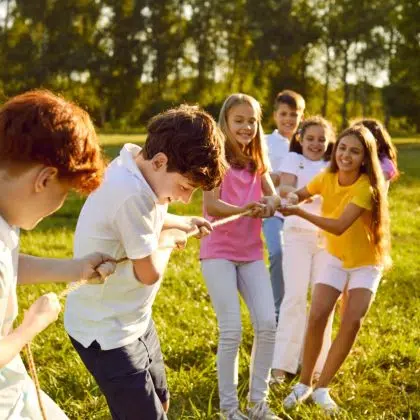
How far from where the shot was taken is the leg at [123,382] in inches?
119

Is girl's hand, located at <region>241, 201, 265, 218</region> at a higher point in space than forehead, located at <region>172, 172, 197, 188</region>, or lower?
lower

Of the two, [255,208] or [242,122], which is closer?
[255,208]

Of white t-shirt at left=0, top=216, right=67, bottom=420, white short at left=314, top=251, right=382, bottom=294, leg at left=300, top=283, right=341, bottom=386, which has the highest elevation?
white t-shirt at left=0, top=216, right=67, bottom=420

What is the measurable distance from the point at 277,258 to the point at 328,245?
117 centimetres

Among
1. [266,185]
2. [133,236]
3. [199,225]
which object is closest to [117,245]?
[133,236]

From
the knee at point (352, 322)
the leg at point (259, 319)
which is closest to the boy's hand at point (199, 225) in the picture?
the leg at point (259, 319)

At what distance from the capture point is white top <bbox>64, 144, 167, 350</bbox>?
9.63 feet

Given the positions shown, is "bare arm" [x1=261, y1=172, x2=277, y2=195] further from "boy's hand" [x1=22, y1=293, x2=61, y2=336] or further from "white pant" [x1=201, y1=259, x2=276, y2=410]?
"boy's hand" [x1=22, y1=293, x2=61, y2=336]

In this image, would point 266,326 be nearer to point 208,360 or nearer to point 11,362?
point 208,360

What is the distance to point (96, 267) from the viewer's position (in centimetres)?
277

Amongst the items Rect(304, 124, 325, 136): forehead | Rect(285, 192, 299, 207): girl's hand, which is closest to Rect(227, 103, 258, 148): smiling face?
Rect(285, 192, 299, 207): girl's hand

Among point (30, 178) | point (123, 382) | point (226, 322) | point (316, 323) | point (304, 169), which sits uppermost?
point (30, 178)

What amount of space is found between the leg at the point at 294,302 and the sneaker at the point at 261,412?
76 cm

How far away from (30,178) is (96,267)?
0.71 meters
